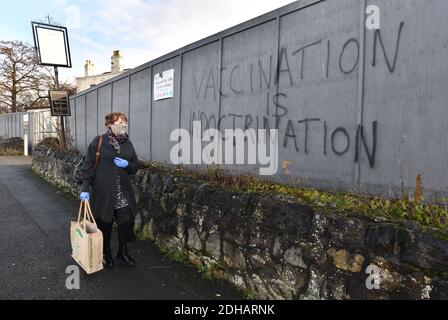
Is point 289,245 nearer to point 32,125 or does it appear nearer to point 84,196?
point 84,196

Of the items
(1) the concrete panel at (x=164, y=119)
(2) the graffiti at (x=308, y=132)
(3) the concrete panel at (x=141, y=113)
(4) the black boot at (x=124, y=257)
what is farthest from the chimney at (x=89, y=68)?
(4) the black boot at (x=124, y=257)

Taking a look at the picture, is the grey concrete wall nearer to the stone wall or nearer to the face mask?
the stone wall

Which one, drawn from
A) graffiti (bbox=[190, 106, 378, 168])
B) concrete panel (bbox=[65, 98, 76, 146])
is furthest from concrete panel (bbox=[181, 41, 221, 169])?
concrete panel (bbox=[65, 98, 76, 146])

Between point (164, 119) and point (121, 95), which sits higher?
point (121, 95)

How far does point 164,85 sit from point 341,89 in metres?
4.37

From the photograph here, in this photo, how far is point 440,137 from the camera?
132 inches

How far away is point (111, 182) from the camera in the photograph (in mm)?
4441

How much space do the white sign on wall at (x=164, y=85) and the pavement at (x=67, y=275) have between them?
2993mm

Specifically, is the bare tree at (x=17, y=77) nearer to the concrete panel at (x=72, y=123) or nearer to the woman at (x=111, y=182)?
the concrete panel at (x=72, y=123)

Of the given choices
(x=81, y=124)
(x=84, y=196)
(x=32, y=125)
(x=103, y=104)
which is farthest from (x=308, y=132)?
(x=32, y=125)

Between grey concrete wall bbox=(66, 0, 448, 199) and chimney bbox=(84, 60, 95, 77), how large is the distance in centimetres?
3456

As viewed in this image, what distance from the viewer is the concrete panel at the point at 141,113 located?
27.7 ft

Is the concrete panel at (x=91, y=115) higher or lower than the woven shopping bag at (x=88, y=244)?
higher

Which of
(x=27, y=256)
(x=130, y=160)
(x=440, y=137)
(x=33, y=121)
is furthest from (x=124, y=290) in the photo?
(x=33, y=121)
